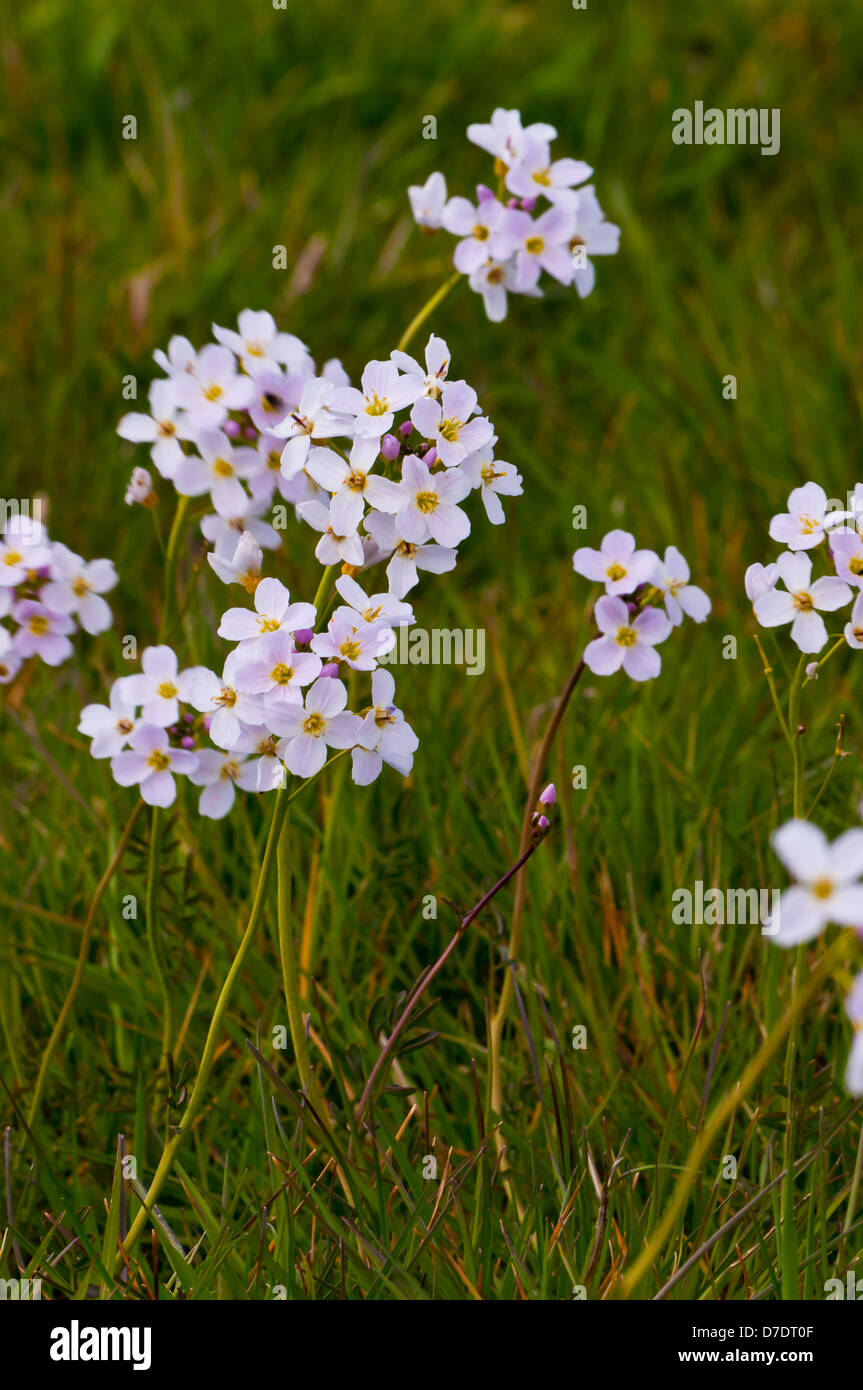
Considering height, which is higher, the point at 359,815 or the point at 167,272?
the point at 167,272

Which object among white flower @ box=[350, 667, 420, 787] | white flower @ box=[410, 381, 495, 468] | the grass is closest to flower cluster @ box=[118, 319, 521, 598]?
white flower @ box=[410, 381, 495, 468]

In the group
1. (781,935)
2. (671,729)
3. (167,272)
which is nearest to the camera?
(781,935)

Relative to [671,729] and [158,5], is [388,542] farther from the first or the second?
[158,5]

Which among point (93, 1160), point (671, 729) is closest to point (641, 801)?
point (671, 729)

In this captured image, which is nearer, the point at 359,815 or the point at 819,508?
the point at 819,508

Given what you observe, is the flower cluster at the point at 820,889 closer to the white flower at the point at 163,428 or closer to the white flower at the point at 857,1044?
the white flower at the point at 857,1044

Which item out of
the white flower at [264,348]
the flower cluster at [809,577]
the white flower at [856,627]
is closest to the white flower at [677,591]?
the flower cluster at [809,577]
